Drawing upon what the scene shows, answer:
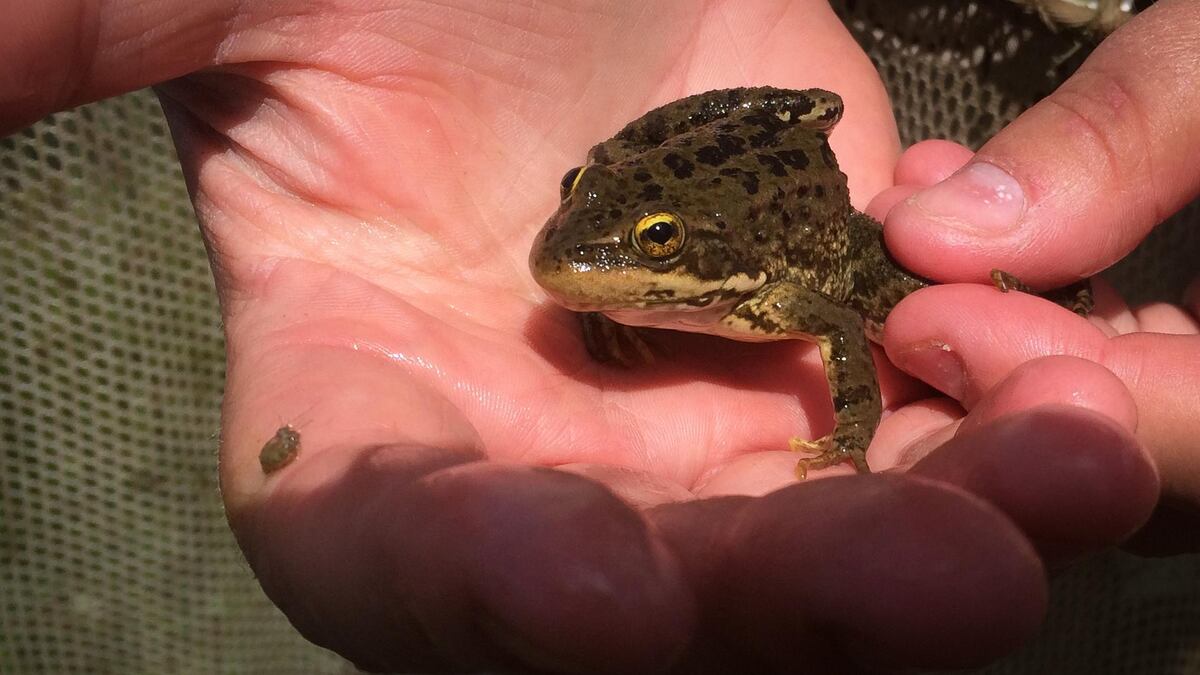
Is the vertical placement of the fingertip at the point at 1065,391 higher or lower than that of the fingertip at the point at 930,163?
lower

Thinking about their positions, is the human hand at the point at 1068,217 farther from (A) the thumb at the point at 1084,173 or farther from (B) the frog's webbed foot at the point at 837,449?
(B) the frog's webbed foot at the point at 837,449

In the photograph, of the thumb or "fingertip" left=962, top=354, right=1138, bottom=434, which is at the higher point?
the thumb

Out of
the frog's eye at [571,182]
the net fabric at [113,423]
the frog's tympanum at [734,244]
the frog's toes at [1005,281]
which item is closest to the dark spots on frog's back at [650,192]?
the frog's tympanum at [734,244]

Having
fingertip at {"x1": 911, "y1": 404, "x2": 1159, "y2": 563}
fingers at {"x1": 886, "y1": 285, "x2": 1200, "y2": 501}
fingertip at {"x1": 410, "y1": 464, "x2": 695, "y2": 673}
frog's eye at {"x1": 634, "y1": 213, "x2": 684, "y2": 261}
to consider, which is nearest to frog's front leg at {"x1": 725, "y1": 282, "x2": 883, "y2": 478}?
fingers at {"x1": 886, "y1": 285, "x2": 1200, "y2": 501}

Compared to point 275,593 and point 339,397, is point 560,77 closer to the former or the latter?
point 339,397

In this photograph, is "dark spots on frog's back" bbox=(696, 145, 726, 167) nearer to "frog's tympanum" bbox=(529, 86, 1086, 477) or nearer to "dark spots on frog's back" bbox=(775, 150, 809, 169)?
"frog's tympanum" bbox=(529, 86, 1086, 477)

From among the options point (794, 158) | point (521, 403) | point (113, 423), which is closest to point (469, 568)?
point (521, 403)

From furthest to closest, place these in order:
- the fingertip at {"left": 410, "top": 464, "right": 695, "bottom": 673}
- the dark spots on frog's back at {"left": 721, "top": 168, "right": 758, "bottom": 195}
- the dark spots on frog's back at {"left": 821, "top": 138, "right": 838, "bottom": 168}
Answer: the dark spots on frog's back at {"left": 821, "top": 138, "right": 838, "bottom": 168} < the dark spots on frog's back at {"left": 721, "top": 168, "right": 758, "bottom": 195} < the fingertip at {"left": 410, "top": 464, "right": 695, "bottom": 673}
